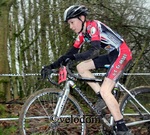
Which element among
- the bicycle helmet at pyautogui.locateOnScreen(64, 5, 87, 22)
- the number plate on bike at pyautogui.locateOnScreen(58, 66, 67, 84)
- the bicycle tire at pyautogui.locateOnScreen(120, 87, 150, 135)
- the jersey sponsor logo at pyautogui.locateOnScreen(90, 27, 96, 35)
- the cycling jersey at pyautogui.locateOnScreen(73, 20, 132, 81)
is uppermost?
the bicycle helmet at pyautogui.locateOnScreen(64, 5, 87, 22)

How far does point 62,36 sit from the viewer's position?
31.0ft

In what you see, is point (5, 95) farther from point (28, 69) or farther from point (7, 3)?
point (28, 69)

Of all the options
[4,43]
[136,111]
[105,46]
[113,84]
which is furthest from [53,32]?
[113,84]

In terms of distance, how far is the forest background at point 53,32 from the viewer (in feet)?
27.9

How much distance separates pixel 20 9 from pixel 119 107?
18.3 ft

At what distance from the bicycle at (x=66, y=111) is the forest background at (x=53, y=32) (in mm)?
3035

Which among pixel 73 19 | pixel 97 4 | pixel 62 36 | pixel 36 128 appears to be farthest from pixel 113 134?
pixel 62 36

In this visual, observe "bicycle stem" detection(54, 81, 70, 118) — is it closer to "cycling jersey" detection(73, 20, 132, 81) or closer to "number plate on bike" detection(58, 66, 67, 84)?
"number plate on bike" detection(58, 66, 67, 84)

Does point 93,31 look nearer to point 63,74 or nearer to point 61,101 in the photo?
point 63,74

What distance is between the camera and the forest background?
8492 mm

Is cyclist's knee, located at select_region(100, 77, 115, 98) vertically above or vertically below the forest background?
below

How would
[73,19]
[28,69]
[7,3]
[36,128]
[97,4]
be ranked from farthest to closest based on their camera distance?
[28,69] → [97,4] → [7,3] → [36,128] → [73,19]

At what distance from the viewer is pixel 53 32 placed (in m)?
9.59

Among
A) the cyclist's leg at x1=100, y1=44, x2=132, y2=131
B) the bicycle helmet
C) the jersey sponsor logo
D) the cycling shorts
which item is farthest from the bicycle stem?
the bicycle helmet
